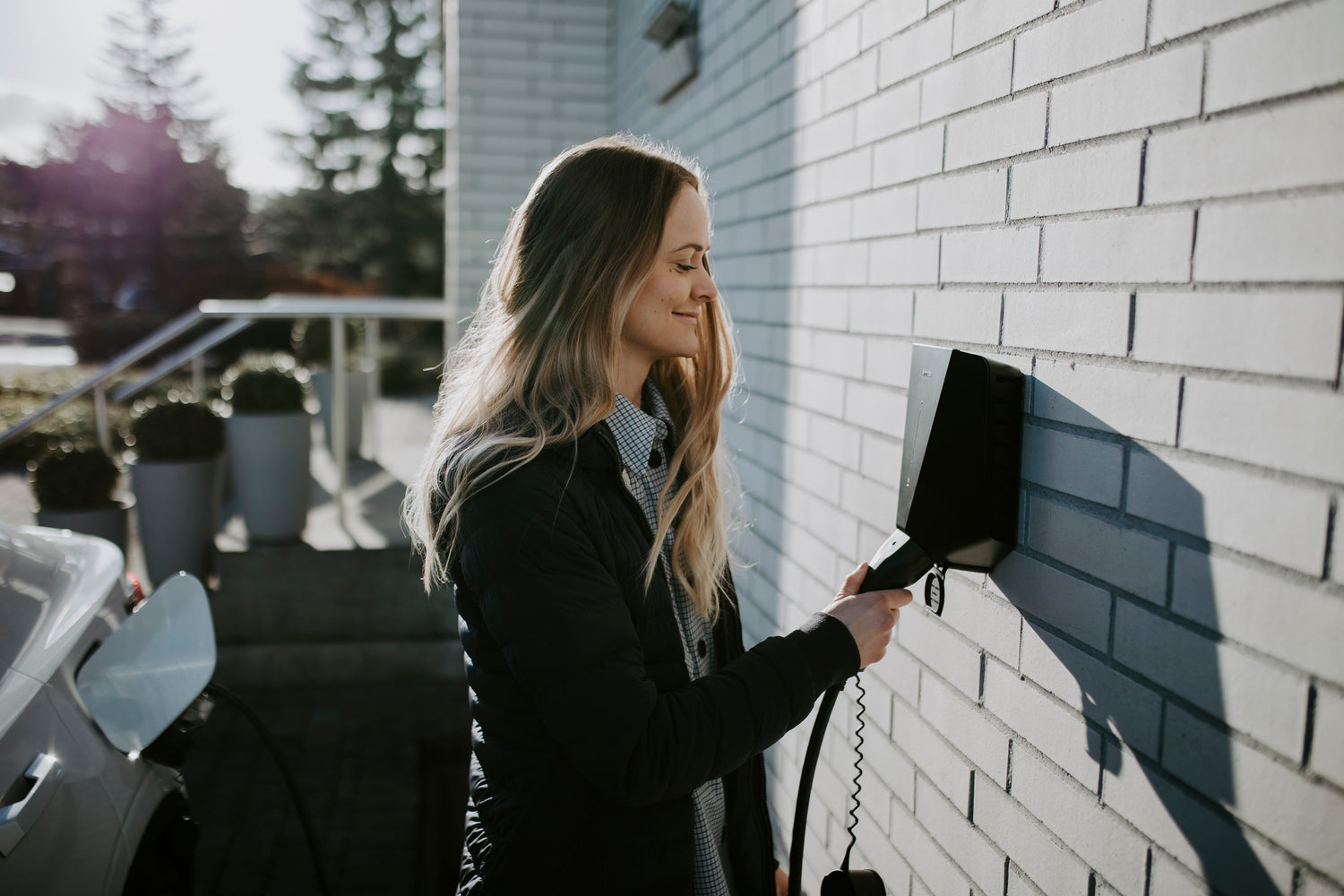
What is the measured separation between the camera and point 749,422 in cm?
323

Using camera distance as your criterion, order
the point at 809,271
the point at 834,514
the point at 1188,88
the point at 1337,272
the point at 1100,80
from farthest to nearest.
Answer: the point at 809,271, the point at 834,514, the point at 1100,80, the point at 1188,88, the point at 1337,272

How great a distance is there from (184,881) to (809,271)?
2.12 metres

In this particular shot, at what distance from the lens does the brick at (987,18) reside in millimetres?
1504

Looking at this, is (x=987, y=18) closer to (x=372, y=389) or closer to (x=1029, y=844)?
(x=1029, y=844)

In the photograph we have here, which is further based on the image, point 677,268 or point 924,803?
point 924,803

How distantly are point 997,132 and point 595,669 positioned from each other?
3.58 ft

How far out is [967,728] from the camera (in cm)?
174

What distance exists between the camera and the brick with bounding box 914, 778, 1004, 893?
1.65 meters

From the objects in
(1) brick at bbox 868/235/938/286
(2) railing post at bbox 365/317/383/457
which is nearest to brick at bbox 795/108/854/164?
(1) brick at bbox 868/235/938/286

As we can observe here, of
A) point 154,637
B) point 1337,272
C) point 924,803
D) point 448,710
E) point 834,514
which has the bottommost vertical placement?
point 448,710

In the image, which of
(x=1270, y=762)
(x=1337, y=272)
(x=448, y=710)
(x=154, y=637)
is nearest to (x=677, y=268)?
(x=1337, y=272)

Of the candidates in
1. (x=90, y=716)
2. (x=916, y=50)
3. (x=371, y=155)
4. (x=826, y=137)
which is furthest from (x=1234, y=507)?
(x=371, y=155)

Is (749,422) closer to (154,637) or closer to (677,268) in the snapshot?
(677,268)

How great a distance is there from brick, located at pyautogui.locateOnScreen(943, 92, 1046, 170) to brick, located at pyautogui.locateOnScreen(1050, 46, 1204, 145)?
41mm
